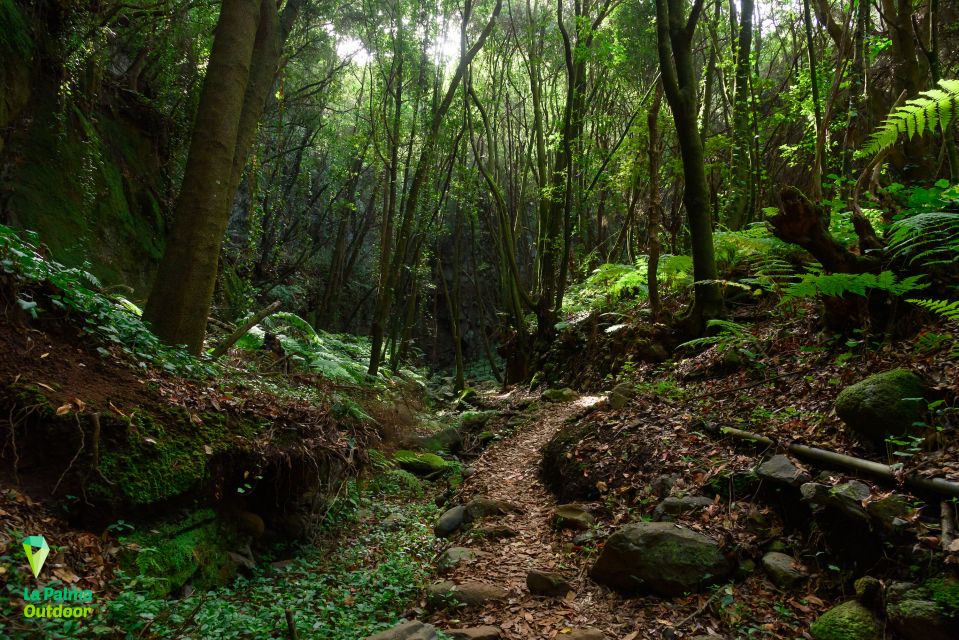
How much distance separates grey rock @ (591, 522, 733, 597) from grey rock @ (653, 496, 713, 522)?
0.27 meters

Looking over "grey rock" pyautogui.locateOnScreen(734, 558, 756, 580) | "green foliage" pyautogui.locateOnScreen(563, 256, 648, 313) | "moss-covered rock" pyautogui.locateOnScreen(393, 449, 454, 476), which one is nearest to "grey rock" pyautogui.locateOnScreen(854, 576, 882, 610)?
"grey rock" pyautogui.locateOnScreen(734, 558, 756, 580)

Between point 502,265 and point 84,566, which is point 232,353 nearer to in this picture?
point 84,566

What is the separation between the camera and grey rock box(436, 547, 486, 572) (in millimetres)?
4457

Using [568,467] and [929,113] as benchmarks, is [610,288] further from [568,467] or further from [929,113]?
[929,113]

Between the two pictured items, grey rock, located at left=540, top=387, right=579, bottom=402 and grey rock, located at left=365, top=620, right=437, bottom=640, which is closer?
grey rock, located at left=365, top=620, right=437, bottom=640

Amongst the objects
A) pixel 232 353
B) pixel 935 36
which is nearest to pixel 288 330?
pixel 232 353

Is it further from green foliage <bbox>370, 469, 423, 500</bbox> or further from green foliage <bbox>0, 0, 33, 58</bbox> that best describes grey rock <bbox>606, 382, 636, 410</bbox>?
green foliage <bbox>0, 0, 33, 58</bbox>

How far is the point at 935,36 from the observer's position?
20.5 ft

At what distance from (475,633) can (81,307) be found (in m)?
3.75

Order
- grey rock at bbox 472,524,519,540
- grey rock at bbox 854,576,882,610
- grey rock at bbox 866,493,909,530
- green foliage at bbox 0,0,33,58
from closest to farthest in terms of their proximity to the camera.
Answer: grey rock at bbox 854,576,882,610 < grey rock at bbox 866,493,909,530 < grey rock at bbox 472,524,519,540 < green foliage at bbox 0,0,33,58

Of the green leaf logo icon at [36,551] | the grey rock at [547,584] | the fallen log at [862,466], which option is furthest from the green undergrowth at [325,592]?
the fallen log at [862,466]

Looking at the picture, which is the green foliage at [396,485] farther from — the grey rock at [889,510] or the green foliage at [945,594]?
the green foliage at [945,594]

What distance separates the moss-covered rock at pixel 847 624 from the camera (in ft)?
8.58

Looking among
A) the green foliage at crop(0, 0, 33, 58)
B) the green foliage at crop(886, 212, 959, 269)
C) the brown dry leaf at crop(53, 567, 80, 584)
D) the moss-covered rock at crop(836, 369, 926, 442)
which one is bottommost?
the brown dry leaf at crop(53, 567, 80, 584)
